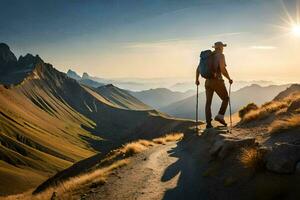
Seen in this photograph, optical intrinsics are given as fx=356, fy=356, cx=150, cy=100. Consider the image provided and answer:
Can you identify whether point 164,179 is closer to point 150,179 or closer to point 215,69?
point 150,179

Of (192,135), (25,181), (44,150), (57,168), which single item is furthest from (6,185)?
(192,135)

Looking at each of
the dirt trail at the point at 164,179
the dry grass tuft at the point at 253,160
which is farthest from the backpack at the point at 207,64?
the dry grass tuft at the point at 253,160

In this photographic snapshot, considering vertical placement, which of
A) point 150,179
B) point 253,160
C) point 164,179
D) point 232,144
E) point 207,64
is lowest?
point 150,179

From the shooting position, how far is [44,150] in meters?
198

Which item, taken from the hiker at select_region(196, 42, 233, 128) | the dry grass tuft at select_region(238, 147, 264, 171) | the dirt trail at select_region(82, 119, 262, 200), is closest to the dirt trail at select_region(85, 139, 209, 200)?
the dirt trail at select_region(82, 119, 262, 200)

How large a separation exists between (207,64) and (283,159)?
33.0 ft

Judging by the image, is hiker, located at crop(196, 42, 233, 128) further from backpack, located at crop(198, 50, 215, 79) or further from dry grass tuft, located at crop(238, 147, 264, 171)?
dry grass tuft, located at crop(238, 147, 264, 171)

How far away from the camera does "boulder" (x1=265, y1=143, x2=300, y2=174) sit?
9.96 meters

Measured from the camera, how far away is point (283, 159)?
10172 mm

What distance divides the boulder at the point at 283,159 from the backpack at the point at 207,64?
9.24m

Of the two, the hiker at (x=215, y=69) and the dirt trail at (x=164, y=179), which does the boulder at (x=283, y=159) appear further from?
the hiker at (x=215, y=69)

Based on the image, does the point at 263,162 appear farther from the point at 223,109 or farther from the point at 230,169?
the point at 223,109

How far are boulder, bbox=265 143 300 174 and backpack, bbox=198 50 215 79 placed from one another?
9.24 m

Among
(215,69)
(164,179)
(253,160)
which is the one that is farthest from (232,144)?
(215,69)
